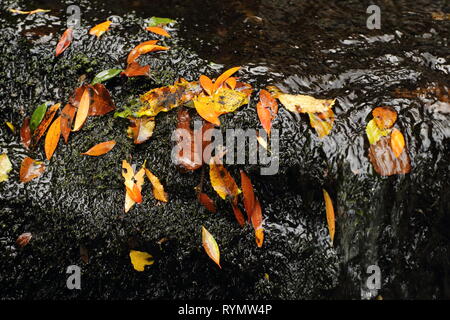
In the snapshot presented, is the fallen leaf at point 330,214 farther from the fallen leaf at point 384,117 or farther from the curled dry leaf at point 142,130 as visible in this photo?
the curled dry leaf at point 142,130

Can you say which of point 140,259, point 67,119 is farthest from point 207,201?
point 67,119

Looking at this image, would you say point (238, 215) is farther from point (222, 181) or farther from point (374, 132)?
point (374, 132)

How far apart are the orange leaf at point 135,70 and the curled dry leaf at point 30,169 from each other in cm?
74

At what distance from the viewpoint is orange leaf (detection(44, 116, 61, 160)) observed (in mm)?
2844

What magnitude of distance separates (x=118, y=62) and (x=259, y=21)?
1.10m

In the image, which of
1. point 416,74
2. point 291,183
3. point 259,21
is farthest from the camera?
point 259,21

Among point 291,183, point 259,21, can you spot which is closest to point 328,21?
point 259,21

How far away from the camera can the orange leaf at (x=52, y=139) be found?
2844mm

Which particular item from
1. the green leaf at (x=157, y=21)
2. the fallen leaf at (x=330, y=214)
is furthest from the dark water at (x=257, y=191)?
the green leaf at (x=157, y=21)

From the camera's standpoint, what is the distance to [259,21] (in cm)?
345

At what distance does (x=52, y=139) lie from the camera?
286 cm

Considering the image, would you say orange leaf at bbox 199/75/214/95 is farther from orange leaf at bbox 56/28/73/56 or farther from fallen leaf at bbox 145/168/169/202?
orange leaf at bbox 56/28/73/56

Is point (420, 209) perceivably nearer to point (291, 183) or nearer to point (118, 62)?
point (291, 183)

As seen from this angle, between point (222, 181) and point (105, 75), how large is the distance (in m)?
1.00
